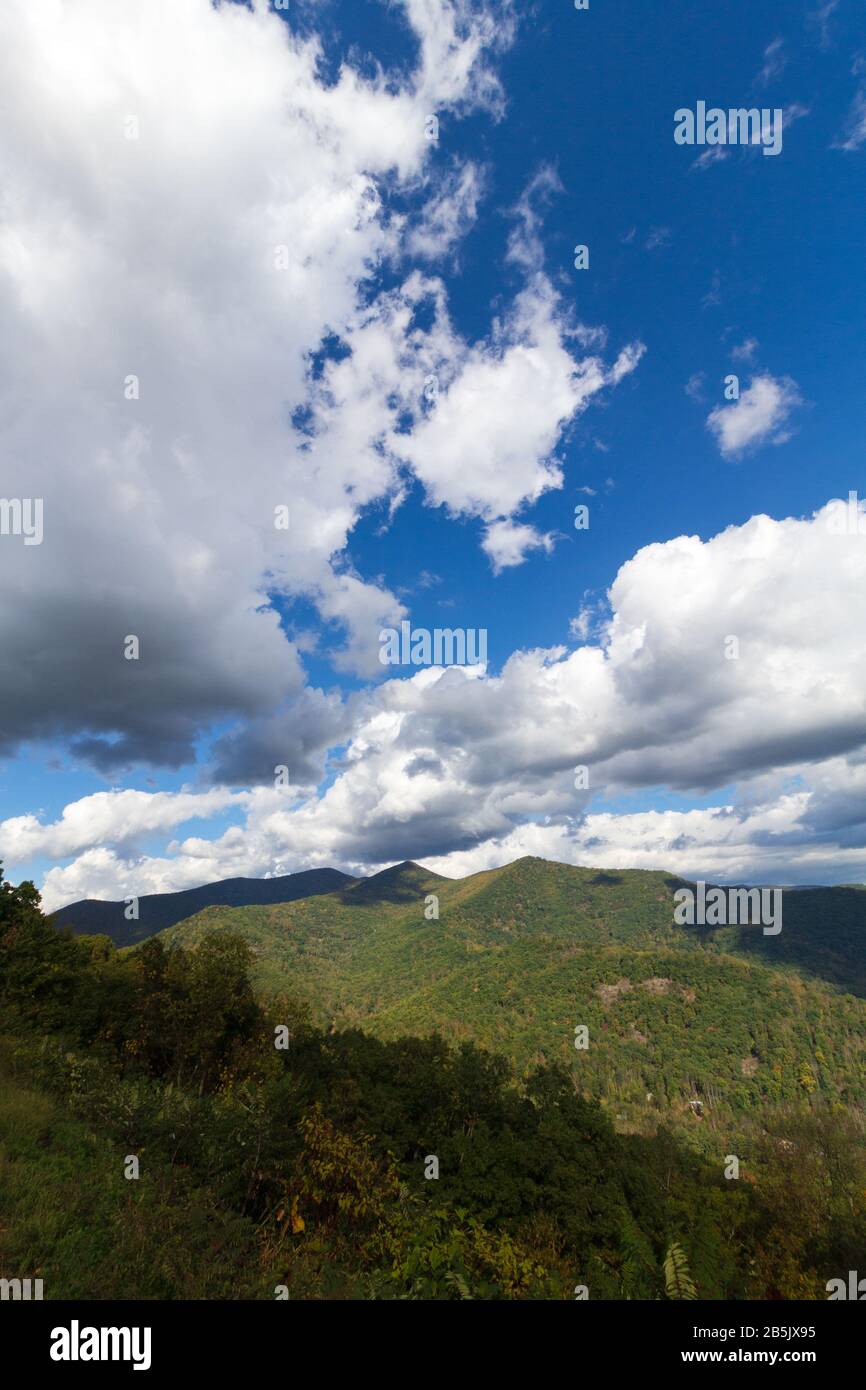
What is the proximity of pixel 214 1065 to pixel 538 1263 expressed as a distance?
17.5 meters

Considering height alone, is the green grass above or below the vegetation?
above

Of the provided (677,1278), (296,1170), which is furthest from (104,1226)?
(677,1278)

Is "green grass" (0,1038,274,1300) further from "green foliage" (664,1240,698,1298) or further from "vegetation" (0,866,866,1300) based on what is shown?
"green foliage" (664,1240,698,1298)

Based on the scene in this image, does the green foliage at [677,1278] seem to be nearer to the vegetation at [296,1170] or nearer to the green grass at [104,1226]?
the vegetation at [296,1170]

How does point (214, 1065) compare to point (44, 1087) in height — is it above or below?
below

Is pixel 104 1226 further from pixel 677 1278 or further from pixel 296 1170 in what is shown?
pixel 677 1278

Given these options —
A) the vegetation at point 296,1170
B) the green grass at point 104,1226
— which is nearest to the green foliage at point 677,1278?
the vegetation at point 296,1170

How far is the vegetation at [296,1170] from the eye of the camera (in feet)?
36.0

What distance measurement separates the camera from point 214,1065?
1047 inches

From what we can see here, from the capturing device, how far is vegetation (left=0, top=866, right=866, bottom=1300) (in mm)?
10961

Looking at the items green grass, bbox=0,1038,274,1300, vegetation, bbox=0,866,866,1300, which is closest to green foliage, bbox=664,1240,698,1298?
vegetation, bbox=0,866,866,1300
